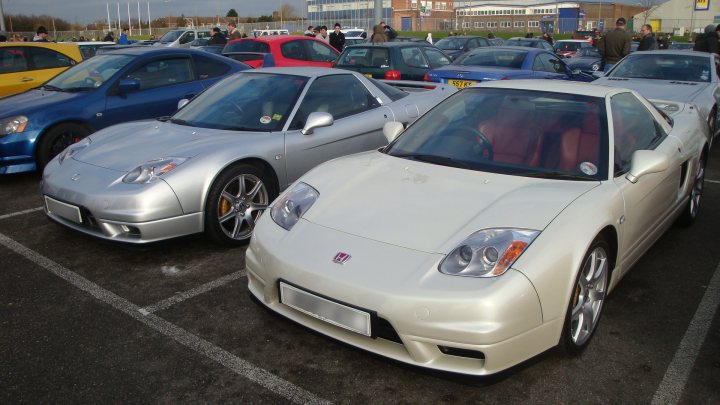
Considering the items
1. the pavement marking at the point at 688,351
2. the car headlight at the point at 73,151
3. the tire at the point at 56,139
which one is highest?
the car headlight at the point at 73,151

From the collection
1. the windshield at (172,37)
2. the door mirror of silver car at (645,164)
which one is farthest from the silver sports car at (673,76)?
the windshield at (172,37)

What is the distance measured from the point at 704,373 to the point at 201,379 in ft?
7.82

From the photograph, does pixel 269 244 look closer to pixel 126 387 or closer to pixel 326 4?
pixel 126 387

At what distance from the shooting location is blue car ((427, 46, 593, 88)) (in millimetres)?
8766

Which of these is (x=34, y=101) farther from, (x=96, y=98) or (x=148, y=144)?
(x=148, y=144)

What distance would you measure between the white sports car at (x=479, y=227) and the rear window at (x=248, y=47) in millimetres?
8439

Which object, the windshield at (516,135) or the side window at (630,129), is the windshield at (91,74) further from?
the side window at (630,129)

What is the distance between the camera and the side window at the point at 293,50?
1184 centimetres

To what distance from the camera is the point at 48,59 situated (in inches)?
366

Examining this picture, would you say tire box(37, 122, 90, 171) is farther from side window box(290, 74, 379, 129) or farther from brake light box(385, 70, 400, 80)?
brake light box(385, 70, 400, 80)

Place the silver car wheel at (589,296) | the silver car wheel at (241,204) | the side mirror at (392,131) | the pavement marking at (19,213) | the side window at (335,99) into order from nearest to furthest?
the silver car wheel at (589,296) < the side mirror at (392,131) < the silver car wheel at (241,204) < the side window at (335,99) < the pavement marking at (19,213)

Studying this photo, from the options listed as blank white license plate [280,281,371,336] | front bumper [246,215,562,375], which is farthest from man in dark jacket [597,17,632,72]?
blank white license plate [280,281,371,336]

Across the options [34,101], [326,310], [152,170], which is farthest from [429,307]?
[34,101]

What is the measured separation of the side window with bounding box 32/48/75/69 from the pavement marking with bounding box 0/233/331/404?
5.95 m
